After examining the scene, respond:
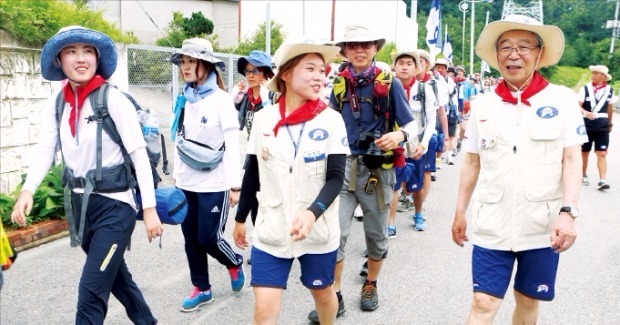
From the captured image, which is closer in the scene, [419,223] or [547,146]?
[547,146]

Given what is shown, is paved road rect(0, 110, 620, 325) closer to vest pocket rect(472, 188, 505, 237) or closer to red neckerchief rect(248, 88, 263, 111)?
vest pocket rect(472, 188, 505, 237)

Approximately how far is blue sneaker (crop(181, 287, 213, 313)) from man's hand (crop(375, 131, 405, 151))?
1.81 metres

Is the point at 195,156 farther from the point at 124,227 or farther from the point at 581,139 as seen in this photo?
the point at 581,139

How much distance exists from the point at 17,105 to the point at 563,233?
583 cm

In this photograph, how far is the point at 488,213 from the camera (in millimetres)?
2900

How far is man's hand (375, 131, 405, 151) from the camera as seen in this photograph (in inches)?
143

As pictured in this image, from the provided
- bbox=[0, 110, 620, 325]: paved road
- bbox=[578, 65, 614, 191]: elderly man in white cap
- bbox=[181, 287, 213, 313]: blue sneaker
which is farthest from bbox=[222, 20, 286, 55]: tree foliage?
bbox=[181, 287, 213, 313]: blue sneaker

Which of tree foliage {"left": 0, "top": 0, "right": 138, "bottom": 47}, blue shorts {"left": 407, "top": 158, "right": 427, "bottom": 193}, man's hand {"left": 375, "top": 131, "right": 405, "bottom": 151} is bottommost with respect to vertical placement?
blue shorts {"left": 407, "top": 158, "right": 427, "bottom": 193}

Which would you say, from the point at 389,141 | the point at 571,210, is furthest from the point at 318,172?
the point at 571,210

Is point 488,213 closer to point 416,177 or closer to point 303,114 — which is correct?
point 303,114

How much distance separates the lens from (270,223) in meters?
2.90

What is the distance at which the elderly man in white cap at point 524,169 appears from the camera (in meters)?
2.77

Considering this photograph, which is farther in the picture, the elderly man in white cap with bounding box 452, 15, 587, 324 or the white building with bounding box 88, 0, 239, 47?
the white building with bounding box 88, 0, 239, 47

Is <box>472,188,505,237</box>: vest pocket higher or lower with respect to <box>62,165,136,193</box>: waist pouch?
lower
